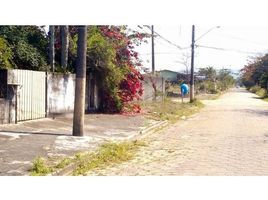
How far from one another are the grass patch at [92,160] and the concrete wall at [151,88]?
15919 millimetres

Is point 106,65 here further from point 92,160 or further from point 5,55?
point 92,160

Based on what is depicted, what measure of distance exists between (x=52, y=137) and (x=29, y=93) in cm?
303

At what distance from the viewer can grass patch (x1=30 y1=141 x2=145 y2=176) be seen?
6.70m

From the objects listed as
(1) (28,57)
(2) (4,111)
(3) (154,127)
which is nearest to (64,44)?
(1) (28,57)

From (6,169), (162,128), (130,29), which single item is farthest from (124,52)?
(6,169)

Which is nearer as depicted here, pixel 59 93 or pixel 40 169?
pixel 40 169

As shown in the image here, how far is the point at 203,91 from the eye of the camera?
2311 inches

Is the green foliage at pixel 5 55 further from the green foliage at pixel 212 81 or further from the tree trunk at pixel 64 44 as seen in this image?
the green foliage at pixel 212 81

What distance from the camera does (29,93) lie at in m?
12.7

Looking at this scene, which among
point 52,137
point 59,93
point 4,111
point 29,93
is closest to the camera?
point 52,137

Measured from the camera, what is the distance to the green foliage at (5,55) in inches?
478

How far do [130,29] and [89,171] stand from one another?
12077mm

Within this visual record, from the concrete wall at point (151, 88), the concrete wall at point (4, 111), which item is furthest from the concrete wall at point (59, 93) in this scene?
the concrete wall at point (151, 88)
